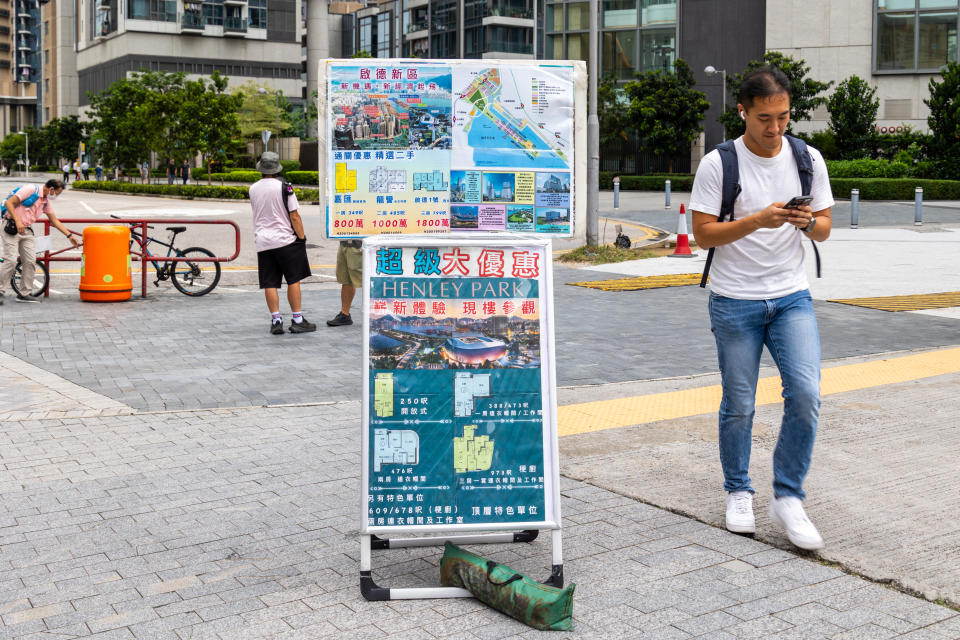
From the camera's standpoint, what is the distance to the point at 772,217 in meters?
4.16

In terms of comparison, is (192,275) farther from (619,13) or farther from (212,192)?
(619,13)

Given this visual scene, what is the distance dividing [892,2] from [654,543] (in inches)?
2117

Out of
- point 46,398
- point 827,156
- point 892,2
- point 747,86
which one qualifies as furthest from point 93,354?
point 892,2

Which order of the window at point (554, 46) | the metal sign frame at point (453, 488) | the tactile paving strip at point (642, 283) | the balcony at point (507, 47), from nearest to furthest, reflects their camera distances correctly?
the metal sign frame at point (453, 488)
the tactile paving strip at point (642, 283)
the window at point (554, 46)
the balcony at point (507, 47)

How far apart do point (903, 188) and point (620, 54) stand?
87.1 ft

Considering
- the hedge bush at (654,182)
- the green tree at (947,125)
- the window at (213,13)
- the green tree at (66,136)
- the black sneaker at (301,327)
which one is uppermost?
the window at (213,13)

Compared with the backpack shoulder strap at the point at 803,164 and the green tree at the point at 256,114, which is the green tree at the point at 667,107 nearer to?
the green tree at the point at 256,114

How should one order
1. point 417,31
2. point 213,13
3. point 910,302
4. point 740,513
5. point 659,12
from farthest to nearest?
point 213,13, point 417,31, point 659,12, point 910,302, point 740,513

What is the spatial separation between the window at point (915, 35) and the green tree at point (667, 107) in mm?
8811

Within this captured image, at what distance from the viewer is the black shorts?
10773mm

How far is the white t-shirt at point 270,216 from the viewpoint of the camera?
1066cm

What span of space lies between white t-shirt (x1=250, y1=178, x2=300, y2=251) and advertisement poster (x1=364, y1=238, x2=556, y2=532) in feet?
22.6

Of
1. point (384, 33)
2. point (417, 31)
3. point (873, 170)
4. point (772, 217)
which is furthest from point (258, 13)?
point (772, 217)

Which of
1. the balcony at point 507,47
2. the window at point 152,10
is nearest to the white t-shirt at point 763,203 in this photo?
the balcony at point 507,47
